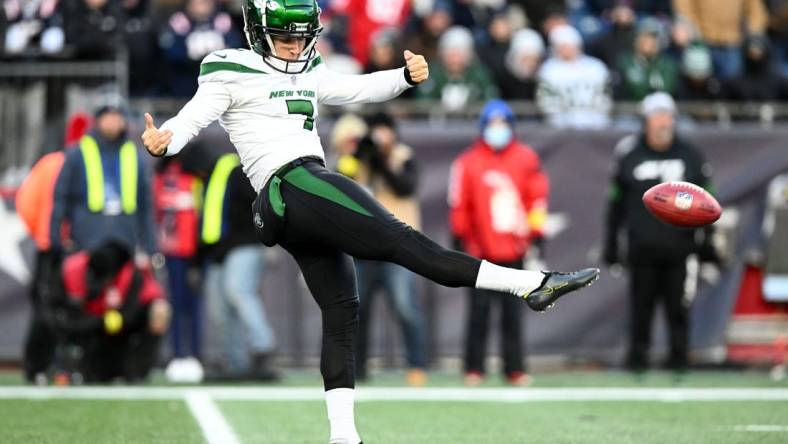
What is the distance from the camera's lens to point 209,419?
8.92 meters

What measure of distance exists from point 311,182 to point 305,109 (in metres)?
0.40

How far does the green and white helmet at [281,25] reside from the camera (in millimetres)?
6543

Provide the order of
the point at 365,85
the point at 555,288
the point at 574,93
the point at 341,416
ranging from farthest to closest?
the point at 574,93
the point at 365,85
the point at 341,416
the point at 555,288

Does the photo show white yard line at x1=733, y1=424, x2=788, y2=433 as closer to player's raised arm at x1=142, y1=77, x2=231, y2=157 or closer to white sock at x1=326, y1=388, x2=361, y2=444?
white sock at x1=326, y1=388, x2=361, y2=444

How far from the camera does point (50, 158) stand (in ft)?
38.9

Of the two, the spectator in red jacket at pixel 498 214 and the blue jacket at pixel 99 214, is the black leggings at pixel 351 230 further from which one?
the spectator in red jacket at pixel 498 214

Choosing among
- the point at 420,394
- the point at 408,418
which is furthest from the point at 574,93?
the point at 408,418

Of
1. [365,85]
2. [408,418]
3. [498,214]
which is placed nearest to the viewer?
[365,85]

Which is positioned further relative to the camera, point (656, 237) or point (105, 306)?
point (656, 237)

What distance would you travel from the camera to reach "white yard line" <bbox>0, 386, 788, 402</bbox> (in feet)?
33.8

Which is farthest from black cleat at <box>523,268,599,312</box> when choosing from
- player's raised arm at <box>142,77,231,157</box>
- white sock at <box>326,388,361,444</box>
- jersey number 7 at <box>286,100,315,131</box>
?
player's raised arm at <box>142,77,231,157</box>

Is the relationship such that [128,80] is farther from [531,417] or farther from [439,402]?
[531,417]

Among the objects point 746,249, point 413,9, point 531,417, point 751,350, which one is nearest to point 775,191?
point 746,249

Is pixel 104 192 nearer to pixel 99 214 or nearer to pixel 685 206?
pixel 99 214
